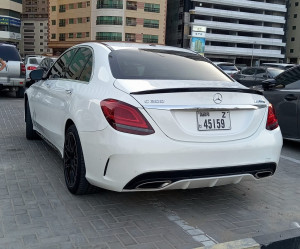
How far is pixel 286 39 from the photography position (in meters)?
93.1

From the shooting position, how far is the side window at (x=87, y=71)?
12.5ft

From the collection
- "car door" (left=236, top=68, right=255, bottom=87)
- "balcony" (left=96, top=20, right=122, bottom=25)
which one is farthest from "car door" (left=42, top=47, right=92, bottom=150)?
"balcony" (left=96, top=20, right=122, bottom=25)

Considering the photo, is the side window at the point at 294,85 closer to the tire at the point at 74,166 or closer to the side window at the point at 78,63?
the side window at the point at 78,63

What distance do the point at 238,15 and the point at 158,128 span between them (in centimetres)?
7930

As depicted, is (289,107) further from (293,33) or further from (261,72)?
(293,33)

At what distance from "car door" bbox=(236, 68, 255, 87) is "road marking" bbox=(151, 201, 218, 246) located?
10602 mm

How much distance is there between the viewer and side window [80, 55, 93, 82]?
381 cm

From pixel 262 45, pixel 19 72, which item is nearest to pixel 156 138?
pixel 19 72

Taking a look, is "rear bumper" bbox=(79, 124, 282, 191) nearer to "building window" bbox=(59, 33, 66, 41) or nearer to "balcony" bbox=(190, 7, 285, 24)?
"balcony" bbox=(190, 7, 285, 24)

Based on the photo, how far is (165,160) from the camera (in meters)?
2.99

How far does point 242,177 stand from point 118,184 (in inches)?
44.1

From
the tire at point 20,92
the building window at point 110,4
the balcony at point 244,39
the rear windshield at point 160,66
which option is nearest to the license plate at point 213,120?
the rear windshield at point 160,66

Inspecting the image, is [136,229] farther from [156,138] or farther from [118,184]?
[156,138]

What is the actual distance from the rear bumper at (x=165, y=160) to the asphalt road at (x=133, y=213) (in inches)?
14.3
